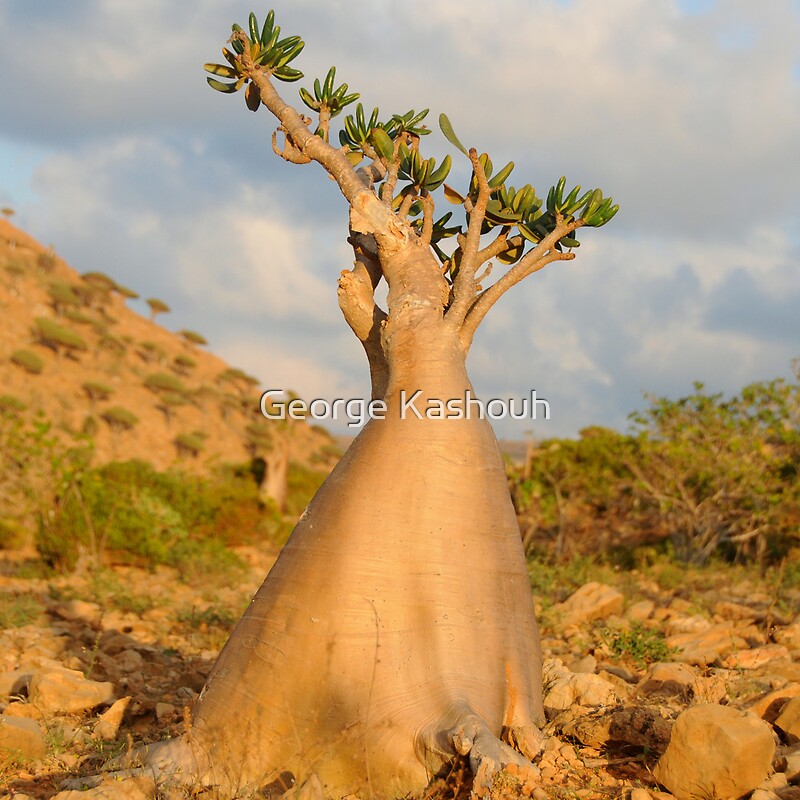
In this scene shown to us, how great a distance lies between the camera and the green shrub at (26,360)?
23.0 m

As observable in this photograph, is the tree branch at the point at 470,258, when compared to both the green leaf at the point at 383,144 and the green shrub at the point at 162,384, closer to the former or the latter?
the green leaf at the point at 383,144

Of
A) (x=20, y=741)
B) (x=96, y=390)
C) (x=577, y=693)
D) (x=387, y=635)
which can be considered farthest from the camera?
(x=96, y=390)

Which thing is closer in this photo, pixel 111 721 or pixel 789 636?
pixel 111 721

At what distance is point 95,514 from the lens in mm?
9602

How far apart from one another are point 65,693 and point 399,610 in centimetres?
203

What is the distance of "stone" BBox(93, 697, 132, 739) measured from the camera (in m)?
3.66

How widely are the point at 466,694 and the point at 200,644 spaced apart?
330 cm

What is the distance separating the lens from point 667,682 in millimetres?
3904

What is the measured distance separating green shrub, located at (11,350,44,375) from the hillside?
32mm

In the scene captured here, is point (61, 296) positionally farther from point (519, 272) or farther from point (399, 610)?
point (399, 610)

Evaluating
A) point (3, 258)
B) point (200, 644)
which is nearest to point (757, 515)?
point (200, 644)

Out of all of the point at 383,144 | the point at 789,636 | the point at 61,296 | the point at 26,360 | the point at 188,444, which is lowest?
the point at 789,636

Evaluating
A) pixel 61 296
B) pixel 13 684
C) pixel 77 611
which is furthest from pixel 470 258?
pixel 61 296

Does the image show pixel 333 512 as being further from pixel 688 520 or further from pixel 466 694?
pixel 688 520
